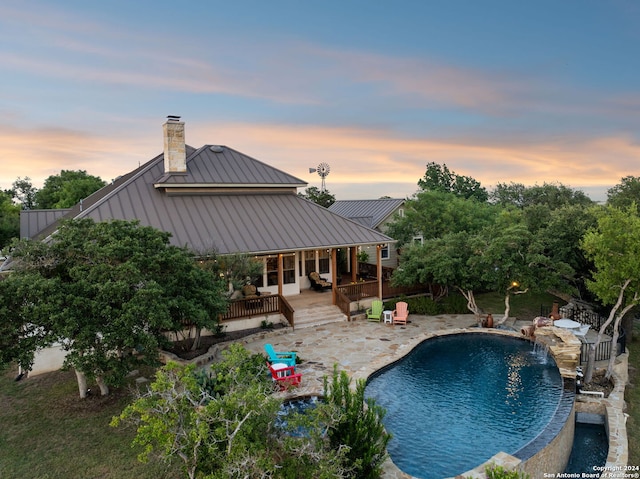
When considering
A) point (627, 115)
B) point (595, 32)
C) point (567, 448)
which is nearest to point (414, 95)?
point (595, 32)

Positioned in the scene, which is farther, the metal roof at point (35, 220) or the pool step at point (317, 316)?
the metal roof at point (35, 220)

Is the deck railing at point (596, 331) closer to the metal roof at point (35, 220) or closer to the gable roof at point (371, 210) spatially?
the gable roof at point (371, 210)

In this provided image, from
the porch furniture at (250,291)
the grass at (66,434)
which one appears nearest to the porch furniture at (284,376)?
the grass at (66,434)

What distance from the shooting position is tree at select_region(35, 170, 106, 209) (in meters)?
50.8

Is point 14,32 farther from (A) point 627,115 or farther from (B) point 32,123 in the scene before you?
(A) point 627,115

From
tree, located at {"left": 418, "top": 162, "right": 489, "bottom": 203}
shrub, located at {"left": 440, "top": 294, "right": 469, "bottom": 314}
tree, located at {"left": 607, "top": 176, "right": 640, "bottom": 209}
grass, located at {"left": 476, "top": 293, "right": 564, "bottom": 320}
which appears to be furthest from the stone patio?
tree, located at {"left": 418, "top": 162, "right": 489, "bottom": 203}

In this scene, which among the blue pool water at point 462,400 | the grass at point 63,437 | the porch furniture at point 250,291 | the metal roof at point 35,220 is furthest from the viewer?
the metal roof at point 35,220

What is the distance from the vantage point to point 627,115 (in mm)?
20609

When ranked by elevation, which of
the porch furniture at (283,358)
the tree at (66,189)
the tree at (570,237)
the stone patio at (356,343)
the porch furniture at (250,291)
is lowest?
the stone patio at (356,343)

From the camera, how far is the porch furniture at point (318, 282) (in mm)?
21156

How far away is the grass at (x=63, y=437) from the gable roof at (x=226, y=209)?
6415 mm

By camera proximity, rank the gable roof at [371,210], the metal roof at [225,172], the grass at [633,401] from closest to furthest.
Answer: the grass at [633,401] < the metal roof at [225,172] < the gable roof at [371,210]

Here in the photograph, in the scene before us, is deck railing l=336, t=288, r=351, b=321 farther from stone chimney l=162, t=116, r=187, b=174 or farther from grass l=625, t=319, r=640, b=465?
grass l=625, t=319, r=640, b=465

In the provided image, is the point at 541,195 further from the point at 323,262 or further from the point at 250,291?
the point at 250,291
